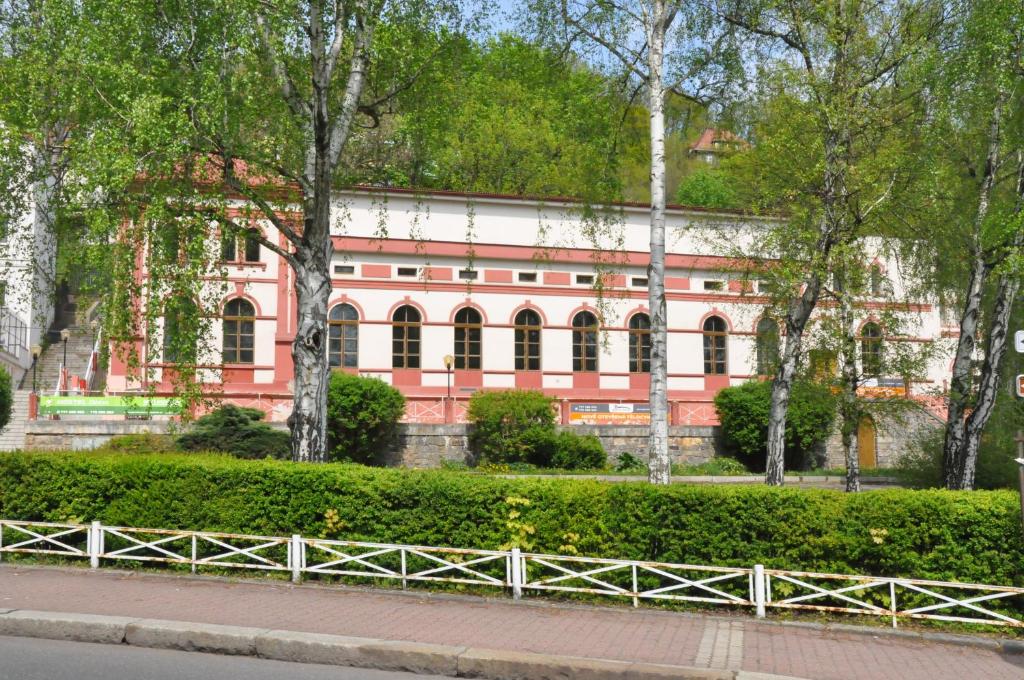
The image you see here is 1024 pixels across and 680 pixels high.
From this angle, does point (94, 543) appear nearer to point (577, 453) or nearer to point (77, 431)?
point (77, 431)

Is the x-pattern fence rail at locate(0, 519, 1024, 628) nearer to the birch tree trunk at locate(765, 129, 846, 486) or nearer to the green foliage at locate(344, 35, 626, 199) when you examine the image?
the birch tree trunk at locate(765, 129, 846, 486)

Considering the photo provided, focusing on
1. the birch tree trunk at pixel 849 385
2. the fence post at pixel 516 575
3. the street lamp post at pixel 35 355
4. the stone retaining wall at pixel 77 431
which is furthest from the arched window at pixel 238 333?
the fence post at pixel 516 575

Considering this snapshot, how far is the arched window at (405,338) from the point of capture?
99.3ft

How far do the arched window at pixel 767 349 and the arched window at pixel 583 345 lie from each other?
8237 mm

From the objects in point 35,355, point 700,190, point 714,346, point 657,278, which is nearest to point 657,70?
point 657,278

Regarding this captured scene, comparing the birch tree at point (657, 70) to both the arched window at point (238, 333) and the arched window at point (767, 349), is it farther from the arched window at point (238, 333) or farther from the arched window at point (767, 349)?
the arched window at point (238, 333)

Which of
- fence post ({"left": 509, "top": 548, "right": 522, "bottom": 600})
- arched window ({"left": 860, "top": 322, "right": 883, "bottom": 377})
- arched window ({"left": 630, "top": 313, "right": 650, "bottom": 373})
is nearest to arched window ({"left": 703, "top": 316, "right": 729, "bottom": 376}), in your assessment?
arched window ({"left": 630, "top": 313, "right": 650, "bottom": 373})

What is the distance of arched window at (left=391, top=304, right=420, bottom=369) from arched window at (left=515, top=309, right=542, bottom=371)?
132 inches

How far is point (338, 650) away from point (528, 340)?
23326mm

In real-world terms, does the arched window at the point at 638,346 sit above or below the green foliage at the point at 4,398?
above

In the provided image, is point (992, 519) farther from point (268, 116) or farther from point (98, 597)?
point (268, 116)

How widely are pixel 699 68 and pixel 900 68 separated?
3.67 metres

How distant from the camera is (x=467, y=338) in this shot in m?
30.9

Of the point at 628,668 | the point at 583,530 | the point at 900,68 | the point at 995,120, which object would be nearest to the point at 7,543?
the point at 583,530
